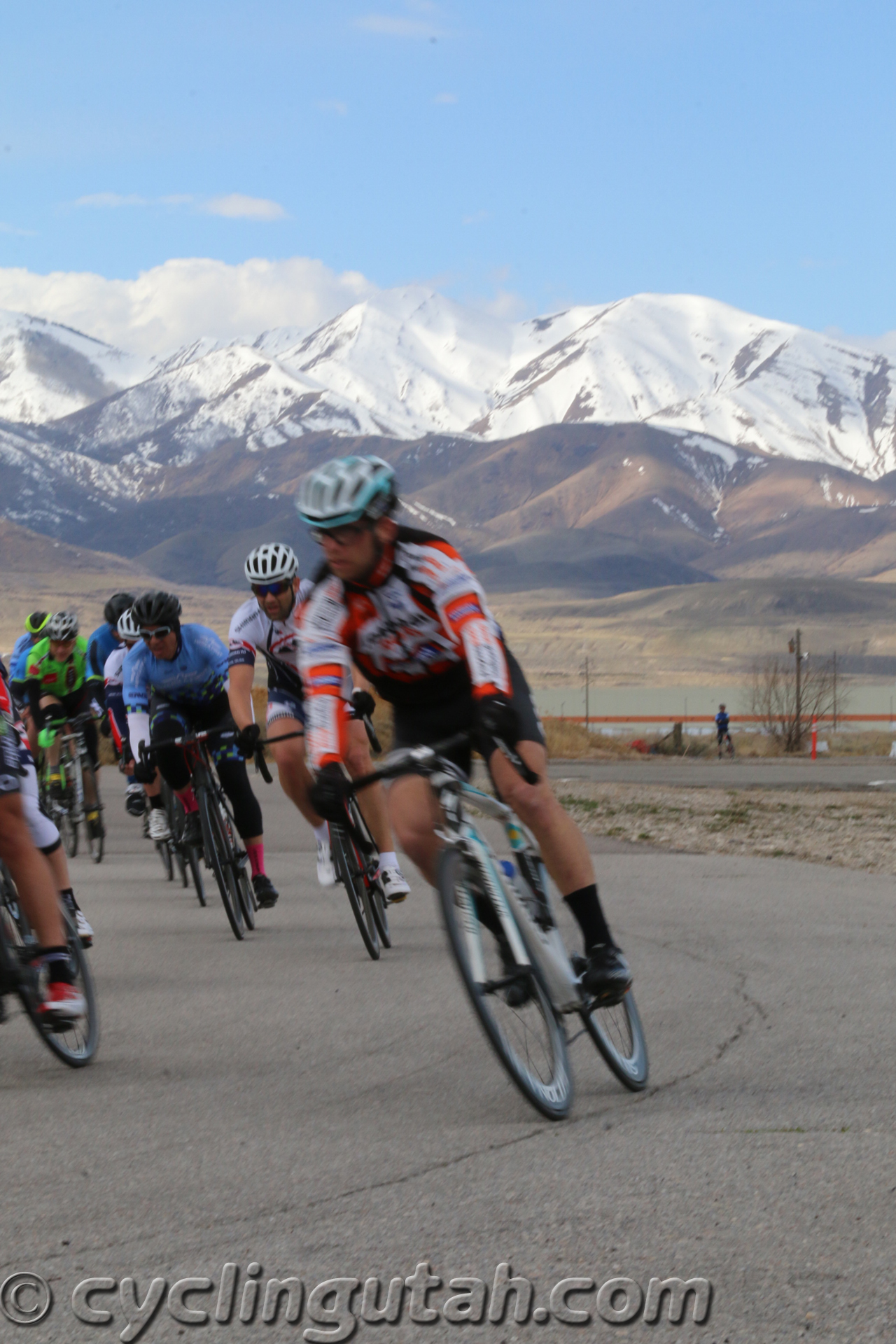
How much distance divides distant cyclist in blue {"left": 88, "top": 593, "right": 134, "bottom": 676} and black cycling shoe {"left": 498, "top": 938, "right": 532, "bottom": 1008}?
9.22m

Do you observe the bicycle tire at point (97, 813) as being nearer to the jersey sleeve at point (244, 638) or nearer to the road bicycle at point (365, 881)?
the jersey sleeve at point (244, 638)

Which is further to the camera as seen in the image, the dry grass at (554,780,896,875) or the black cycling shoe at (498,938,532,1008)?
the dry grass at (554,780,896,875)

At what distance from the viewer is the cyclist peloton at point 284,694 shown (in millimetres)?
8469

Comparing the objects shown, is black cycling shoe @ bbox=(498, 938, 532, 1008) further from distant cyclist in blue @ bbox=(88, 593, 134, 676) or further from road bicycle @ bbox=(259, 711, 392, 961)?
distant cyclist in blue @ bbox=(88, 593, 134, 676)

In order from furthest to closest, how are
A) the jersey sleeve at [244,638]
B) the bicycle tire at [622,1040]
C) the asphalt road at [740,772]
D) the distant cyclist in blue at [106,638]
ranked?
1. the asphalt road at [740,772]
2. the distant cyclist in blue at [106,638]
3. the jersey sleeve at [244,638]
4. the bicycle tire at [622,1040]

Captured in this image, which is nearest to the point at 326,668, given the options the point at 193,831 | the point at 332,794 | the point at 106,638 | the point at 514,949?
the point at 332,794

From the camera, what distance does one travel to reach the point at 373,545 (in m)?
4.96

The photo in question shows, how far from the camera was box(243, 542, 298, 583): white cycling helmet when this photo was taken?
850cm

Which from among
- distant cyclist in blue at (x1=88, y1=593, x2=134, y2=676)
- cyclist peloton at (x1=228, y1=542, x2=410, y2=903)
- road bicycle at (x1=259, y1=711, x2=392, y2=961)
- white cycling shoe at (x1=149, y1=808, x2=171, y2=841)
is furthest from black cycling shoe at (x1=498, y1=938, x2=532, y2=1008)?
distant cyclist in blue at (x1=88, y1=593, x2=134, y2=676)

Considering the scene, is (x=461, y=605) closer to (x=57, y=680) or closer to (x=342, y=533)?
(x=342, y=533)

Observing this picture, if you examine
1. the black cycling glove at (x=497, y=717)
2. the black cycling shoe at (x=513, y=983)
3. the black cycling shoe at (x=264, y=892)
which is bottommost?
the black cycling shoe at (x=264, y=892)

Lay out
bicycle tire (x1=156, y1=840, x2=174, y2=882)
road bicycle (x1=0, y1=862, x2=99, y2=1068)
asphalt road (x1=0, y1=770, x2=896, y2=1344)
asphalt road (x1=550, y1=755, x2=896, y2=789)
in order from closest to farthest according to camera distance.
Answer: asphalt road (x1=0, y1=770, x2=896, y2=1344) < road bicycle (x1=0, y1=862, x2=99, y2=1068) < bicycle tire (x1=156, y1=840, x2=174, y2=882) < asphalt road (x1=550, y1=755, x2=896, y2=789)

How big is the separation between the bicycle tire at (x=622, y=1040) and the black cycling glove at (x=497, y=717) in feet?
2.95

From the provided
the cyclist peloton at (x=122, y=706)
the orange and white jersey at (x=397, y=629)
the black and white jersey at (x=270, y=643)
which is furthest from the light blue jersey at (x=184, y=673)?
the orange and white jersey at (x=397, y=629)
